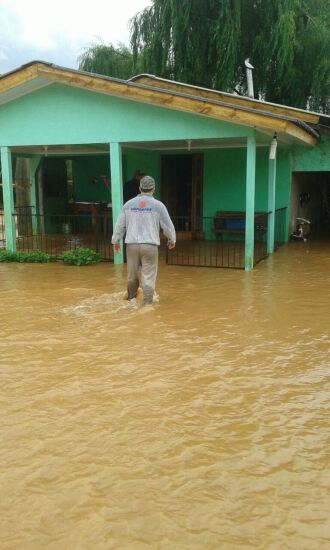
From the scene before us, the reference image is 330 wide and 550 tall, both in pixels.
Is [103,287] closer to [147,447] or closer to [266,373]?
[266,373]

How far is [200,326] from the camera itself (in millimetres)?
6875

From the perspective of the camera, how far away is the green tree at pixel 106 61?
23297 millimetres

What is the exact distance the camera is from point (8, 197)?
12281 mm

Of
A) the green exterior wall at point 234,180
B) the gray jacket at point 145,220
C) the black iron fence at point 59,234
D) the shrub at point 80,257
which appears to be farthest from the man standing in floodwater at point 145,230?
the green exterior wall at point 234,180

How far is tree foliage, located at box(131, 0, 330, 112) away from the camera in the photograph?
16.7 m

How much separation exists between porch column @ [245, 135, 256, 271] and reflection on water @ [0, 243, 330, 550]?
279 cm

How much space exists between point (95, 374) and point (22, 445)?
1.44m

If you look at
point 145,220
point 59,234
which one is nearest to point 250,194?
point 145,220

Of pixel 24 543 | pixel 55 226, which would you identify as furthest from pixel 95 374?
pixel 55 226

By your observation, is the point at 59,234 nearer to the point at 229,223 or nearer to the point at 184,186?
the point at 184,186

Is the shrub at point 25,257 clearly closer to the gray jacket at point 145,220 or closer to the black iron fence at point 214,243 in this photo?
the black iron fence at point 214,243

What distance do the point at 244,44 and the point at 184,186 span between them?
5.75 m

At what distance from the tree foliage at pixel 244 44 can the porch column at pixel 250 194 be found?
8014mm

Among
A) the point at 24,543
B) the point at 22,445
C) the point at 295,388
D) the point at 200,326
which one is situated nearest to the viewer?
the point at 24,543
